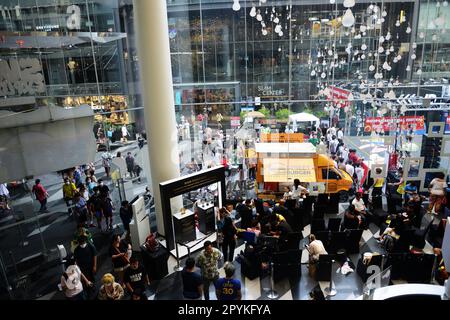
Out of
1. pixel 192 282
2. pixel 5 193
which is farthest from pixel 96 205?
pixel 192 282

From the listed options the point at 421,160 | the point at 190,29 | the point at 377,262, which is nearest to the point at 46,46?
the point at 190,29

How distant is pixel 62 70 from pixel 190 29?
4.98 m

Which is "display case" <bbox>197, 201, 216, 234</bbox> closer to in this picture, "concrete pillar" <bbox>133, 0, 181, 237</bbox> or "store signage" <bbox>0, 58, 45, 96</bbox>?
"concrete pillar" <bbox>133, 0, 181, 237</bbox>

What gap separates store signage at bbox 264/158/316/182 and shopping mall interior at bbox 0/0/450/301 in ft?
0.19

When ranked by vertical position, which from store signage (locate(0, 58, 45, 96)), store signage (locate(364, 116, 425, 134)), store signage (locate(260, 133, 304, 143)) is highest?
store signage (locate(0, 58, 45, 96))

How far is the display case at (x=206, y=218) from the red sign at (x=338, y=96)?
268 inches

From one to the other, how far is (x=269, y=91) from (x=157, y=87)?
591 cm

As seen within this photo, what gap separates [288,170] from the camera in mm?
10719

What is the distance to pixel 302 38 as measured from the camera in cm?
1260

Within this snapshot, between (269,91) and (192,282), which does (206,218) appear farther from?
(269,91)

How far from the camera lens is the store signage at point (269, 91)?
41.5 ft

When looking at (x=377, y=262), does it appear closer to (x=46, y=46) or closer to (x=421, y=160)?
(x=421, y=160)

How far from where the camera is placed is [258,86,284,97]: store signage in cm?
1264

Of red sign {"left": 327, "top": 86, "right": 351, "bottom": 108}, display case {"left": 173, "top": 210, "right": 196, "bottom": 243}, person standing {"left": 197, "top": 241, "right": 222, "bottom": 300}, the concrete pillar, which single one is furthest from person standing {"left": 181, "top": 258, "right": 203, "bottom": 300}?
red sign {"left": 327, "top": 86, "right": 351, "bottom": 108}
